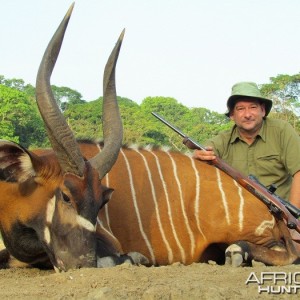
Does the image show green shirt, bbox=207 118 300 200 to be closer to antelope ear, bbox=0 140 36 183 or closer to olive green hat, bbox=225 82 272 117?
olive green hat, bbox=225 82 272 117

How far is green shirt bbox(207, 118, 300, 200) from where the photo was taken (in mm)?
4867

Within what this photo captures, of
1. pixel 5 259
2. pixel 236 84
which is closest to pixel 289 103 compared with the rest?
pixel 236 84

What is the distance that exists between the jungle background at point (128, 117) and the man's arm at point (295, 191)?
60.7ft

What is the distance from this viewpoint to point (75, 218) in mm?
3285

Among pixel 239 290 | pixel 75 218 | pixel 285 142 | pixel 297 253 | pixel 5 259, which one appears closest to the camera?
pixel 239 290

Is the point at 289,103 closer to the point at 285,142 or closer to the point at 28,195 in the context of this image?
the point at 285,142

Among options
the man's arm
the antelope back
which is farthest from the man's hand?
the man's arm

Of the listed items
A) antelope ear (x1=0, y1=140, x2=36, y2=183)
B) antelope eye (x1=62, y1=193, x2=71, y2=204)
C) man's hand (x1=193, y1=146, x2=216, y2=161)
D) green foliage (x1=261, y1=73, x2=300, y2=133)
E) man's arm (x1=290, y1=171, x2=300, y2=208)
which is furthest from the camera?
green foliage (x1=261, y1=73, x2=300, y2=133)

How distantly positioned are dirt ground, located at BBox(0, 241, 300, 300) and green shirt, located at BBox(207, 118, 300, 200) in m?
1.88

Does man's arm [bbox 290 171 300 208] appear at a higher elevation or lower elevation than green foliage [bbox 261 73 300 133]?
lower

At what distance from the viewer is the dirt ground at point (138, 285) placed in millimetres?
2443

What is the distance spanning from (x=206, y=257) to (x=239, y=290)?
1.71 meters

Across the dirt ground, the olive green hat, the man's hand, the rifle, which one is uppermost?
the olive green hat

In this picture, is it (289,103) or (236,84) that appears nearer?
(236,84)
